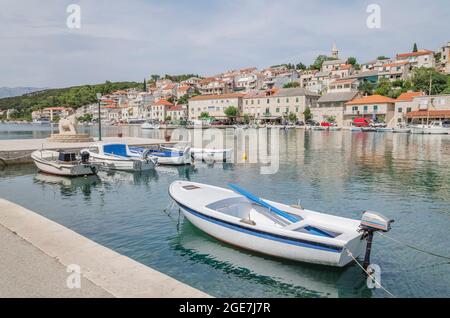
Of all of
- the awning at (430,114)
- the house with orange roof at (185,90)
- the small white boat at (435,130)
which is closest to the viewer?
the small white boat at (435,130)

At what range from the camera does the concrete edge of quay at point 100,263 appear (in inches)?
247

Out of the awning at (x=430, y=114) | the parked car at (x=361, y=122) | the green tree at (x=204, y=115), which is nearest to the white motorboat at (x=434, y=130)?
the awning at (x=430, y=114)

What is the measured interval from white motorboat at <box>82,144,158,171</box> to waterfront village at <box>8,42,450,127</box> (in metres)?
58.8

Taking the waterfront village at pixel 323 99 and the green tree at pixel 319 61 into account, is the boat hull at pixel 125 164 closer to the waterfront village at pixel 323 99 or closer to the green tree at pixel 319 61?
the waterfront village at pixel 323 99

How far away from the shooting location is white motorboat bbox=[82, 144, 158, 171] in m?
26.7

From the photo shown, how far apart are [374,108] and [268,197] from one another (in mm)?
83050

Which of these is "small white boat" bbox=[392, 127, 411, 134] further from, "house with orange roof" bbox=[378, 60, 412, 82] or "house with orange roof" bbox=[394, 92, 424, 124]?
"house with orange roof" bbox=[378, 60, 412, 82]

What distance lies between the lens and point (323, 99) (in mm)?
103125

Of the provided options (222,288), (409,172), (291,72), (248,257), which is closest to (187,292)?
(222,288)

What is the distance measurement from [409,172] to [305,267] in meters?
20.3

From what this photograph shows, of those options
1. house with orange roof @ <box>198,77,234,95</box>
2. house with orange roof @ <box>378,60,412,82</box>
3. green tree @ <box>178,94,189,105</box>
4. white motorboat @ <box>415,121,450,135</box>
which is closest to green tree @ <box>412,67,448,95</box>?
house with orange roof @ <box>378,60,412,82</box>

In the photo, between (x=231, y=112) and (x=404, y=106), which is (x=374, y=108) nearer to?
(x=404, y=106)

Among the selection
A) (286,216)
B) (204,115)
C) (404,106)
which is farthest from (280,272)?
(204,115)

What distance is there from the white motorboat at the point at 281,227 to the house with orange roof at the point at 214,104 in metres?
109
